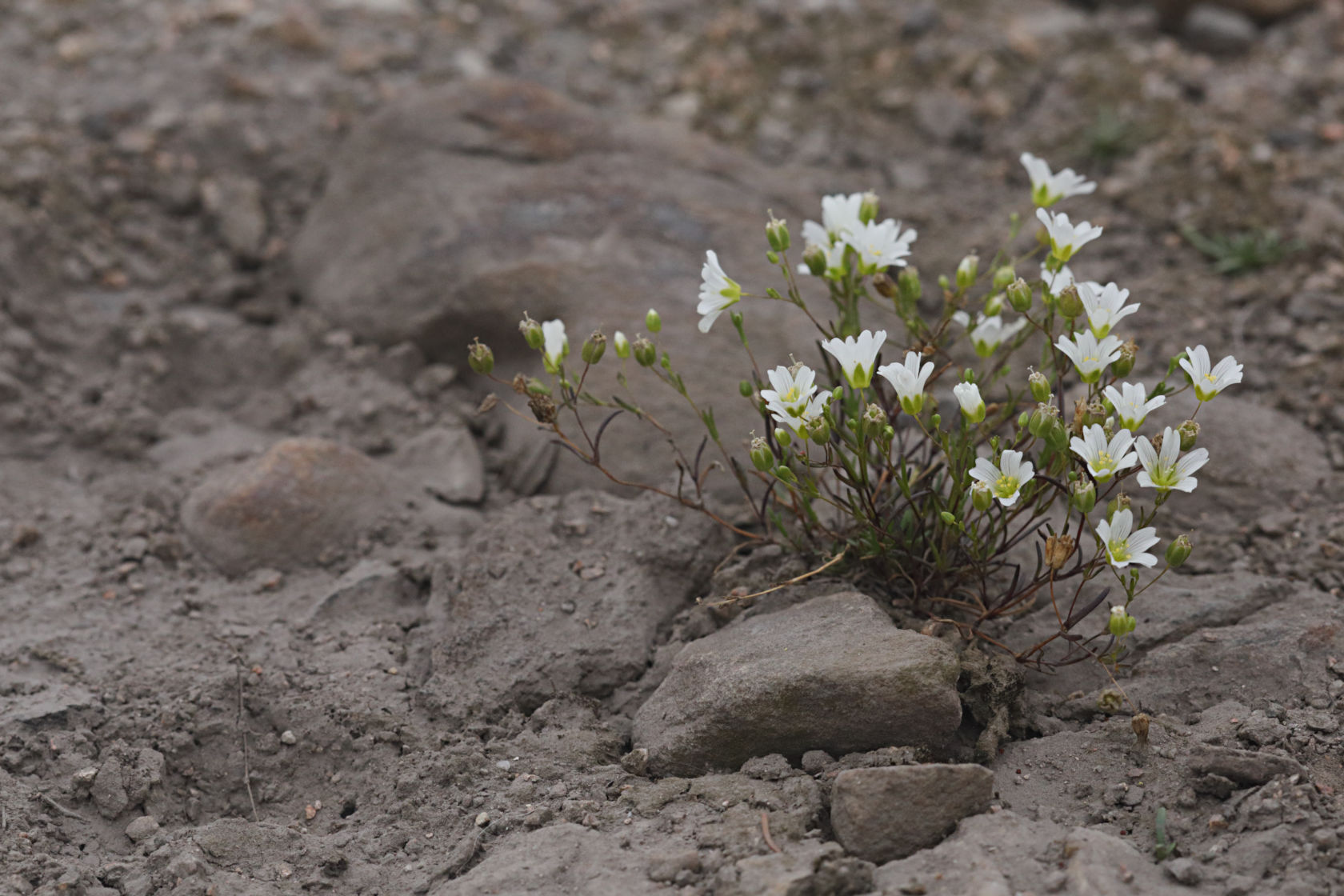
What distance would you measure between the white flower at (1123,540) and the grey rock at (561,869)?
1.19 meters

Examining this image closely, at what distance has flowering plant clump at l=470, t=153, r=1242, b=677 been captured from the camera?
2.56 metres

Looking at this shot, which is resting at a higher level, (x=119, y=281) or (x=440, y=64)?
(x=440, y=64)

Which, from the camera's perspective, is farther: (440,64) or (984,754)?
(440,64)

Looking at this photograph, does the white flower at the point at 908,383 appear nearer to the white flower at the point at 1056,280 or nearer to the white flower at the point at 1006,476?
the white flower at the point at 1006,476

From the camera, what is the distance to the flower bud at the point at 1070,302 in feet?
8.64

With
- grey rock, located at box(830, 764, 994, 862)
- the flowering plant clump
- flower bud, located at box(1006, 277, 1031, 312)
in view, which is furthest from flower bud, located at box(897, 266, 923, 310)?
grey rock, located at box(830, 764, 994, 862)

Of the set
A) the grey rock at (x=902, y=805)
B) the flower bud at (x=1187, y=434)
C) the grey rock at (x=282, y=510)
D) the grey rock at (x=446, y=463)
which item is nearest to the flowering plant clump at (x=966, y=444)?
the flower bud at (x=1187, y=434)

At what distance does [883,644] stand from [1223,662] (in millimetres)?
879

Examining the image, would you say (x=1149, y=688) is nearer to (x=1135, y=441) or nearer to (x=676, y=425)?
(x=1135, y=441)

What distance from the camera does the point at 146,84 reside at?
495 cm

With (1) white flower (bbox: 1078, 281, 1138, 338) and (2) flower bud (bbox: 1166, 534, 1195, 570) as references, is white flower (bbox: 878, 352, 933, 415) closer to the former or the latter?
(1) white flower (bbox: 1078, 281, 1138, 338)

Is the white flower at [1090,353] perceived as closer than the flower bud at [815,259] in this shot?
Yes

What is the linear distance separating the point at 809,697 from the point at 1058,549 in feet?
2.12

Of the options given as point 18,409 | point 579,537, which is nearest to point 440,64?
point 18,409
